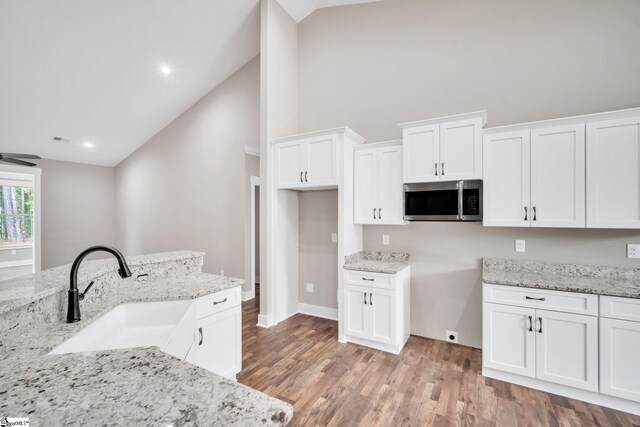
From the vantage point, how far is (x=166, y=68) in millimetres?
4301

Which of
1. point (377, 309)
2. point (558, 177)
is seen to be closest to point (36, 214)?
point (377, 309)

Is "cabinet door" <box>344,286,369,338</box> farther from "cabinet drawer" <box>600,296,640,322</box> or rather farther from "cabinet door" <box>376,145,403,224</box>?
"cabinet drawer" <box>600,296,640,322</box>

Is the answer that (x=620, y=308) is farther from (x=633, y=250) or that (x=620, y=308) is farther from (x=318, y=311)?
(x=318, y=311)

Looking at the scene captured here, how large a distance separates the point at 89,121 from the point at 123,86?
1.16 meters

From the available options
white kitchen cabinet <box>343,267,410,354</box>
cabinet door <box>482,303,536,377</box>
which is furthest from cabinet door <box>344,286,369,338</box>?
cabinet door <box>482,303,536,377</box>

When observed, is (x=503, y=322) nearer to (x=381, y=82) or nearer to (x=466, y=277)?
(x=466, y=277)

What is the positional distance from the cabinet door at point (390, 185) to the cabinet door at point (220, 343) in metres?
1.84

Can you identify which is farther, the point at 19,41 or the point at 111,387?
the point at 19,41

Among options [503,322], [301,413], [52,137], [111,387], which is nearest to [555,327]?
[503,322]

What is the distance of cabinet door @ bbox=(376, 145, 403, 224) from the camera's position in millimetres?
3150

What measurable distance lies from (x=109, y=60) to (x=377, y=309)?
463 centimetres

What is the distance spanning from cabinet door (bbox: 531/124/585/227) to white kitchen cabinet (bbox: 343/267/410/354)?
1.39 m

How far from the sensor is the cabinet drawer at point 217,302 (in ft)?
6.60

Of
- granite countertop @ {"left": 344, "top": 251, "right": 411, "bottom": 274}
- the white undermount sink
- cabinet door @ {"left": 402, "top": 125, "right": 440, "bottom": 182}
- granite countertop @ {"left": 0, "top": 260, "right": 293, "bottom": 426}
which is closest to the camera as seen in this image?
granite countertop @ {"left": 0, "top": 260, "right": 293, "bottom": 426}
